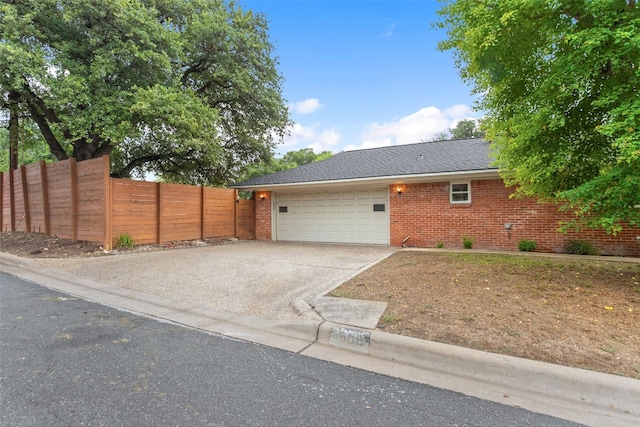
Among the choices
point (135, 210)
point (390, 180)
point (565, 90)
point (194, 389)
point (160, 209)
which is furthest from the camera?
point (160, 209)

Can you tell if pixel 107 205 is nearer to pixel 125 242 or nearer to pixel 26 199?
pixel 125 242

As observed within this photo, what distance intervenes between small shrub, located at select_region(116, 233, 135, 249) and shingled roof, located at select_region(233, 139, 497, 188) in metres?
4.82

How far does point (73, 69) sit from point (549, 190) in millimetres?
12354

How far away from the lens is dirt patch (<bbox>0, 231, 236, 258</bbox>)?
28.7ft

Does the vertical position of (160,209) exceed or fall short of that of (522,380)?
it exceeds it

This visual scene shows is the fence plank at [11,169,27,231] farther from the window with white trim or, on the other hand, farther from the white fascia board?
the window with white trim

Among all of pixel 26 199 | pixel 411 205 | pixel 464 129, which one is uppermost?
pixel 464 129

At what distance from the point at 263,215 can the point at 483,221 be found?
28.4 feet

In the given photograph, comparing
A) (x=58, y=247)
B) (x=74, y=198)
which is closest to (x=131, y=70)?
(x=74, y=198)

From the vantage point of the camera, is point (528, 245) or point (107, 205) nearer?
point (528, 245)

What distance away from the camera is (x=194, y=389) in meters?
2.41

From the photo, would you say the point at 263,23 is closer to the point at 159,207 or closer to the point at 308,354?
the point at 159,207

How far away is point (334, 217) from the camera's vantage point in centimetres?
1234

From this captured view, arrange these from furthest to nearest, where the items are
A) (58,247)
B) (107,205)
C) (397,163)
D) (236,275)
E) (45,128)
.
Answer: (45,128) → (397,163) → (58,247) → (107,205) → (236,275)
